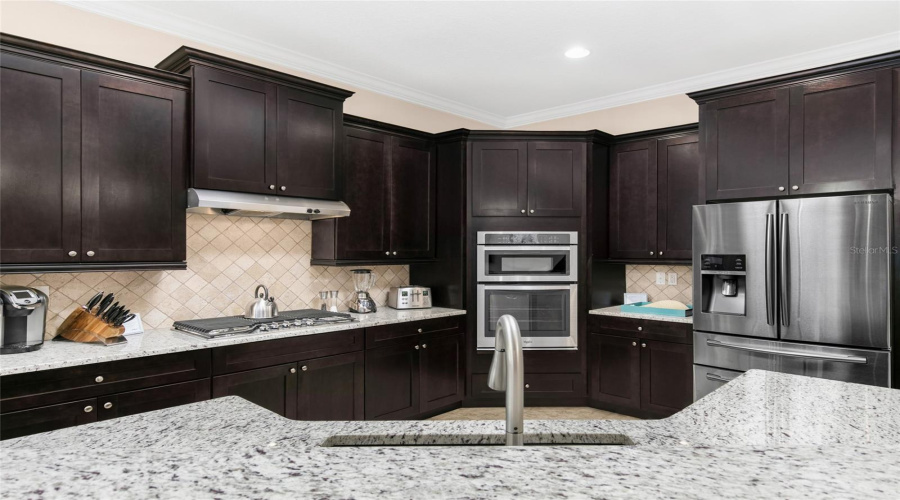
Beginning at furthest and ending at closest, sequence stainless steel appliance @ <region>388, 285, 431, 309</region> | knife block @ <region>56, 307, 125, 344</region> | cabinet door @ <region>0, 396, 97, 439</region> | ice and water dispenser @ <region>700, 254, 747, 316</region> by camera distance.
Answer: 1. stainless steel appliance @ <region>388, 285, 431, 309</region>
2. ice and water dispenser @ <region>700, 254, 747, 316</region>
3. knife block @ <region>56, 307, 125, 344</region>
4. cabinet door @ <region>0, 396, 97, 439</region>

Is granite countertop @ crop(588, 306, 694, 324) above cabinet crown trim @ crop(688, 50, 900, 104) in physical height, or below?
below

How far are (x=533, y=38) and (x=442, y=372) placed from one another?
2.55m

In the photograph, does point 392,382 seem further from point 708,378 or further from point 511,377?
point 511,377

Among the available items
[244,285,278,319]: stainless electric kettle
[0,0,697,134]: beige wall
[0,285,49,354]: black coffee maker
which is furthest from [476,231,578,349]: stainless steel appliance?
[0,285,49,354]: black coffee maker

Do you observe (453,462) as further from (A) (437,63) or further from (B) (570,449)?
(A) (437,63)

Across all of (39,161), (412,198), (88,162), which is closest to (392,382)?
(412,198)

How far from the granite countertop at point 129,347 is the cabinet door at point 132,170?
0.43m

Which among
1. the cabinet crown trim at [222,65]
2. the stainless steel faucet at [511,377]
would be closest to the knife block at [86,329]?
the cabinet crown trim at [222,65]

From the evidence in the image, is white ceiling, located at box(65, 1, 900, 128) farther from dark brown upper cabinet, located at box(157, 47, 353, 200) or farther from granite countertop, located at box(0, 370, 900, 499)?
granite countertop, located at box(0, 370, 900, 499)

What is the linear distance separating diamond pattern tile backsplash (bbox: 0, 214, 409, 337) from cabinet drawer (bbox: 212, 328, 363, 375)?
0.64 m

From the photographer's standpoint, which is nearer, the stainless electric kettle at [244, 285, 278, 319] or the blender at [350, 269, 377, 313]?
the stainless electric kettle at [244, 285, 278, 319]

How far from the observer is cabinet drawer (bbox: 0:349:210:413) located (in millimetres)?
2117

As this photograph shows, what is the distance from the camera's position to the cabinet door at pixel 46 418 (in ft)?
6.89

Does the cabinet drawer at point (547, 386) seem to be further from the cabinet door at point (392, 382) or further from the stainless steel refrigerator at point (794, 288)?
the stainless steel refrigerator at point (794, 288)
